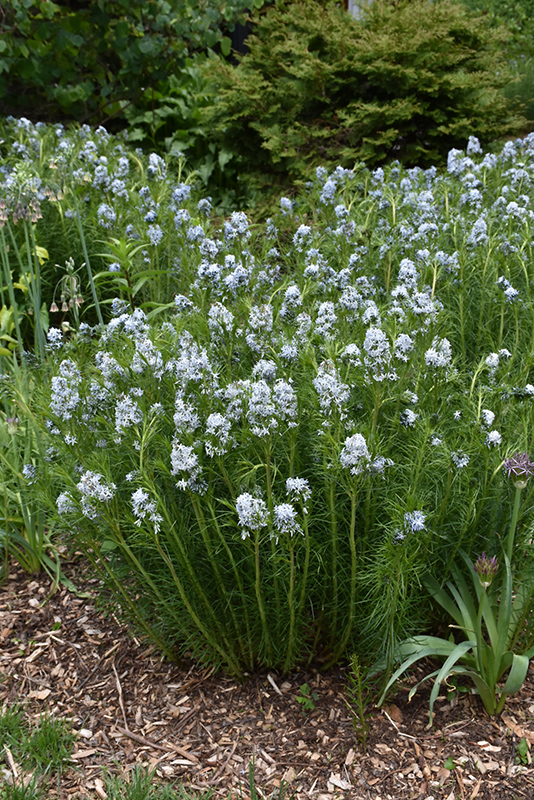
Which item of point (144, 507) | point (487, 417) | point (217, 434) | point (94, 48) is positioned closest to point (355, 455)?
point (217, 434)

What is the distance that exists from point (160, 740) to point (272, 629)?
0.57 m

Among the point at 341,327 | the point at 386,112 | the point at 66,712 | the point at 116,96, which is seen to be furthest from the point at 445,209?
the point at 116,96

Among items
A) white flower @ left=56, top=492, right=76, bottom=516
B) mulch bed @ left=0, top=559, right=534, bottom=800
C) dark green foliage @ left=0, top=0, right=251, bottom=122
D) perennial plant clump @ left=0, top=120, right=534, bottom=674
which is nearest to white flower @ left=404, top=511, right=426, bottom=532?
perennial plant clump @ left=0, top=120, right=534, bottom=674

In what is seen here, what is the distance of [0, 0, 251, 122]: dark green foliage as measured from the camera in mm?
7727

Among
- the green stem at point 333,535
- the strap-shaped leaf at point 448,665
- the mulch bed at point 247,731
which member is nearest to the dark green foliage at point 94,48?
the mulch bed at point 247,731

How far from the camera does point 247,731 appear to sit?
2.61m

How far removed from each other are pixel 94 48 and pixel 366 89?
3336 mm

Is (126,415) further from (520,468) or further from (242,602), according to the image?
(520,468)

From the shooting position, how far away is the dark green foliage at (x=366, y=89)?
7.05 metres

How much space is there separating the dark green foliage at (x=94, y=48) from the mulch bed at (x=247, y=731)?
651 cm

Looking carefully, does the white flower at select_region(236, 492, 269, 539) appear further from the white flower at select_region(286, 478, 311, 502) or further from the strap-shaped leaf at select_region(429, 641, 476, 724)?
the strap-shaped leaf at select_region(429, 641, 476, 724)

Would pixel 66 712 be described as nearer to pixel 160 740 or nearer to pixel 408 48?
pixel 160 740

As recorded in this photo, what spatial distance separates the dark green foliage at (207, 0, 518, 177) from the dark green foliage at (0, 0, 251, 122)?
78cm

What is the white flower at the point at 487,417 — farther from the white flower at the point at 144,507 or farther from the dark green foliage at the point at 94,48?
the dark green foliage at the point at 94,48
